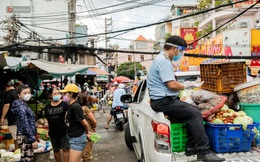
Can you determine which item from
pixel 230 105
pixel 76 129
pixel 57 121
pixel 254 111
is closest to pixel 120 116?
pixel 57 121

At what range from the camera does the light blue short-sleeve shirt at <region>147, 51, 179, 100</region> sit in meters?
3.29

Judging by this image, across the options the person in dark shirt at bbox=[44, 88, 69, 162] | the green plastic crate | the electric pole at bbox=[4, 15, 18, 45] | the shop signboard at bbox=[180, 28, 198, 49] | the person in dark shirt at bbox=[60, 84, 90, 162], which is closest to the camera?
the green plastic crate

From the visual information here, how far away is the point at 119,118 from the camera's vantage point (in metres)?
9.83

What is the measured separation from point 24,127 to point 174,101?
8.77 ft

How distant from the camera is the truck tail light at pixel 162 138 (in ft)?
10.1

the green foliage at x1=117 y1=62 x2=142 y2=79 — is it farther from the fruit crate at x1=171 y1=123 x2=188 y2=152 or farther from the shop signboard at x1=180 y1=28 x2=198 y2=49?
the fruit crate at x1=171 y1=123 x2=188 y2=152

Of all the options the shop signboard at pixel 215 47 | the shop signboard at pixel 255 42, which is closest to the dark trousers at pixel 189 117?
the shop signboard at pixel 255 42

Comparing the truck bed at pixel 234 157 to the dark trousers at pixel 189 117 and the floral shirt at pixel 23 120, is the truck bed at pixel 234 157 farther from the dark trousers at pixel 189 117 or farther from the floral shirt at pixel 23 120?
the floral shirt at pixel 23 120

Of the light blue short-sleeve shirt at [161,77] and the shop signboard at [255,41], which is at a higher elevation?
the shop signboard at [255,41]

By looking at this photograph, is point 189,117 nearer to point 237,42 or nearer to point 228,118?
point 228,118

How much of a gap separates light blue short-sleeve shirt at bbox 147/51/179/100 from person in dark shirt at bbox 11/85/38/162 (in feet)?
7.69

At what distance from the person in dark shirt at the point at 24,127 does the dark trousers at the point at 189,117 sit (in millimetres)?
2356

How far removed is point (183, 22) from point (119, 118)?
3663cm

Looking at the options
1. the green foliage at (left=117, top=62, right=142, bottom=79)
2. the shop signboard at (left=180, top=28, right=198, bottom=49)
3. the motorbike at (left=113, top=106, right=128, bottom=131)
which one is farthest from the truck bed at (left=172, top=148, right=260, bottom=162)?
the green foliage at (left=117, top=62, right=142, bottom=79)
